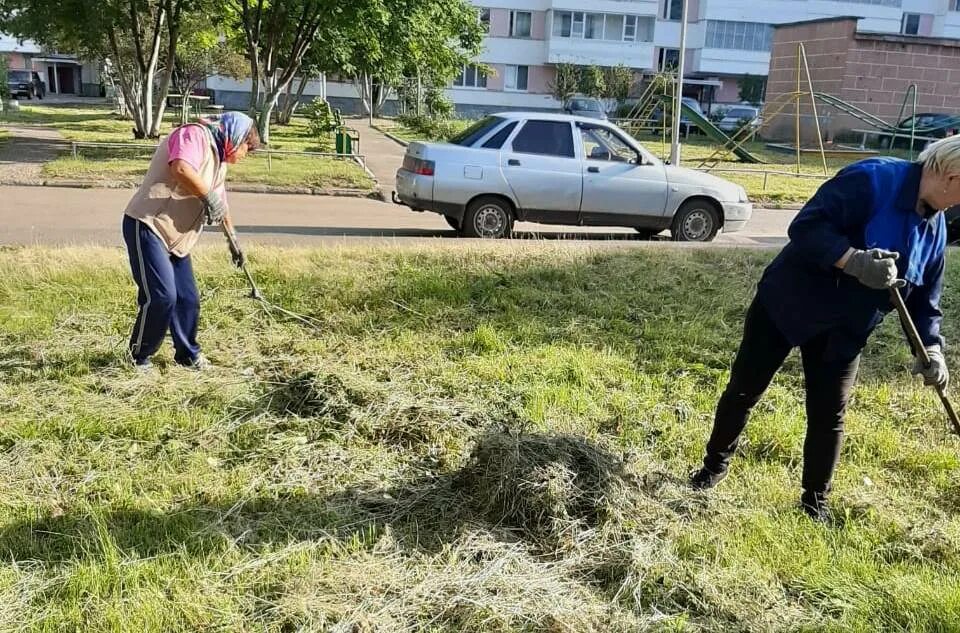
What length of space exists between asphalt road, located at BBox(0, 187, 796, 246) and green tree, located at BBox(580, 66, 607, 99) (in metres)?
32.1

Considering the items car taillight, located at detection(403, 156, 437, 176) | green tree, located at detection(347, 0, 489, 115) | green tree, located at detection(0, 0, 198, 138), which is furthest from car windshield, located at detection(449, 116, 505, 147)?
green tree, located at detection(0, 0, 198, 138)

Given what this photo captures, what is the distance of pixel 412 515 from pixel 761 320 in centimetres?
172

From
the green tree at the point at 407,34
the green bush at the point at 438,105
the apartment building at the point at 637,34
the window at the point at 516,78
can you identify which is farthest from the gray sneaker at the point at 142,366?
the window at the point at 516,78

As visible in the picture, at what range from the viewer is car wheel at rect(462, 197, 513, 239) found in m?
10.0

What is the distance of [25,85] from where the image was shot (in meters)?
49.9

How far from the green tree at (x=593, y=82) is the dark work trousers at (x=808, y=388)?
43378 mm

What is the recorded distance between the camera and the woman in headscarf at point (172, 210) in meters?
4.34

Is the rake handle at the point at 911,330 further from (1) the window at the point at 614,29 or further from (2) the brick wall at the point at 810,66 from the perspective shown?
(1) the window at the point at 614,29

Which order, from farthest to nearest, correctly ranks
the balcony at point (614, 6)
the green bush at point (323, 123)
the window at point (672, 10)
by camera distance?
the window at point (672, 10) → the balcony at point (614, 6) → the green bush at point (323, 123)

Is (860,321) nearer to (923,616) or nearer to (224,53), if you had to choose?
(923,616)

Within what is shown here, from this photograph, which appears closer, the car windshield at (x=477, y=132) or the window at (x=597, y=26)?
the car windshield at (x=477, y=132)

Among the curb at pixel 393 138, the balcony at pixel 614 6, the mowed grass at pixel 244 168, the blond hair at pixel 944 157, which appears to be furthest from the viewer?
the balcony at pixel 614 6

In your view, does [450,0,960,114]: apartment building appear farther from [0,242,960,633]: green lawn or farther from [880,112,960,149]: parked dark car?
[0,242,960,633]: green lawn

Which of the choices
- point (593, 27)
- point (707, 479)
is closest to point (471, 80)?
point (593, 27)
